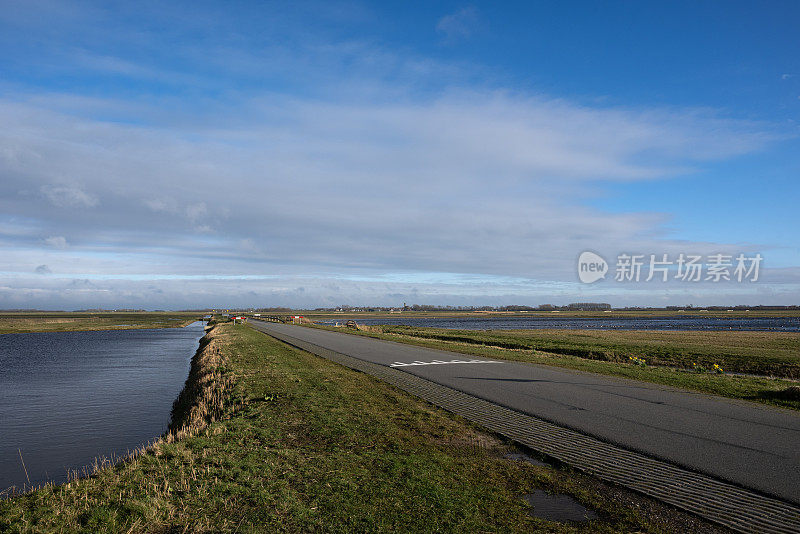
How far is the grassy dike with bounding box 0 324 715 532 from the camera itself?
17.1ft

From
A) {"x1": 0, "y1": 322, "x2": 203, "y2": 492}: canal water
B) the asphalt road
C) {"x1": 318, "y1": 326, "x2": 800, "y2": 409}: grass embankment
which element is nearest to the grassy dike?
the asphalt road

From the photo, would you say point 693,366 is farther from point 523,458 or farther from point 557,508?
point 557,508

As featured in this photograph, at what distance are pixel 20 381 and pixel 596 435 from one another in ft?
87.7

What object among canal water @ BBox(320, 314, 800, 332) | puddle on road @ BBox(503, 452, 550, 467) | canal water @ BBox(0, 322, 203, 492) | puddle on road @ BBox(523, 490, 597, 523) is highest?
puddle on road @ BBox(523, 490, 597, 523)

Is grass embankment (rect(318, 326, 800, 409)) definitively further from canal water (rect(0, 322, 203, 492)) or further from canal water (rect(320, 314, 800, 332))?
canal water (rect(320, 314, 800, 332))

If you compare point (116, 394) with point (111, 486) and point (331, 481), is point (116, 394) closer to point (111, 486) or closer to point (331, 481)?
point (111, 486)

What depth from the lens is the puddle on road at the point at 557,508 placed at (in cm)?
542

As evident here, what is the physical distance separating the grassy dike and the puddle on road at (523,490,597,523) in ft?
0.43

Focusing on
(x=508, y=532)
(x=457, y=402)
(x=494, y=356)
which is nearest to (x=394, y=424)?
(x=457, y=402)

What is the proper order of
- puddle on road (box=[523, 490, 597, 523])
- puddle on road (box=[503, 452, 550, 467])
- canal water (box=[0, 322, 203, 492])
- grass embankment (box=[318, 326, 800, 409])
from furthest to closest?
1. grass embankment (box=[318, 326, 800, 409])
2. canal water (box=[0, 322, 203, 492])
3. puddle on road (box=[503, 452, 550, 467])
4. puddle on road (box=[523, 490, 597, 523])

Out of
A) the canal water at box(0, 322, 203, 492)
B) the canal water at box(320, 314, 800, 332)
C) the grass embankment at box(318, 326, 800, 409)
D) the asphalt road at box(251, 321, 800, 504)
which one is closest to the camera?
the asphalt road at box(251, 321, 800, 504)

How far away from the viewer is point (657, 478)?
21.2ft

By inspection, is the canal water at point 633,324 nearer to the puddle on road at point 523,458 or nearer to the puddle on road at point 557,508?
the puddle on road at point 523,458

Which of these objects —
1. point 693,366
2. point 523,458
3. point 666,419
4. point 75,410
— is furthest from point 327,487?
point 693,366
